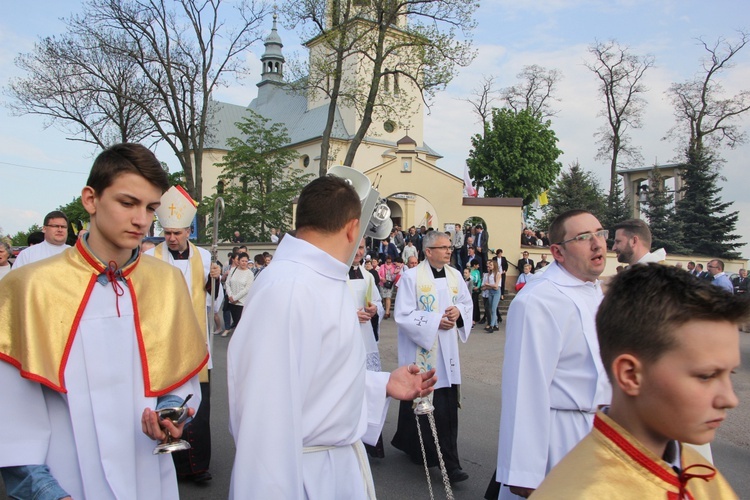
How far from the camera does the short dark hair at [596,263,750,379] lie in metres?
1.59

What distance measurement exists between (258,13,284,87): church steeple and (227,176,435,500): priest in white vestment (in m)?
60.4

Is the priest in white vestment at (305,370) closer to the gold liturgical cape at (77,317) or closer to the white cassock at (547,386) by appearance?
the gold liturgical cape at (77,317)

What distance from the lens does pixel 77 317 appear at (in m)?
2.19

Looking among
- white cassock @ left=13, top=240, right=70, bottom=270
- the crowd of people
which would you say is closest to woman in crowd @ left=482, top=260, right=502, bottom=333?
white cassock @ left=13, top=240, right=70, bottom=270

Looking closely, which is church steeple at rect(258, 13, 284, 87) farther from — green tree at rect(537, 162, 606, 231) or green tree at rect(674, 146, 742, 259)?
green tree at rect(674, 146, 742, 259)

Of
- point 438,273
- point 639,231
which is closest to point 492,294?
point 438,273

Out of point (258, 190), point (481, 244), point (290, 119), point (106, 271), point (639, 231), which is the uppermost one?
point (290, 119)

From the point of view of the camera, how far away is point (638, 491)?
157 centimetres

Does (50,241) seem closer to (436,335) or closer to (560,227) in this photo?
(436,335)

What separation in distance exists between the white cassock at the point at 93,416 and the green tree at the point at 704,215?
31.9 metres

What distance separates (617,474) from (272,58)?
6372 cm

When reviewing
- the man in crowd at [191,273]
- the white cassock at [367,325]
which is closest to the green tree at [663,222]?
the white cassock at [367,325]

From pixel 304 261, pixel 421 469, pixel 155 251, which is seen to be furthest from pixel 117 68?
pixel 304 261

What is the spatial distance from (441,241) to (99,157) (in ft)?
13.8
